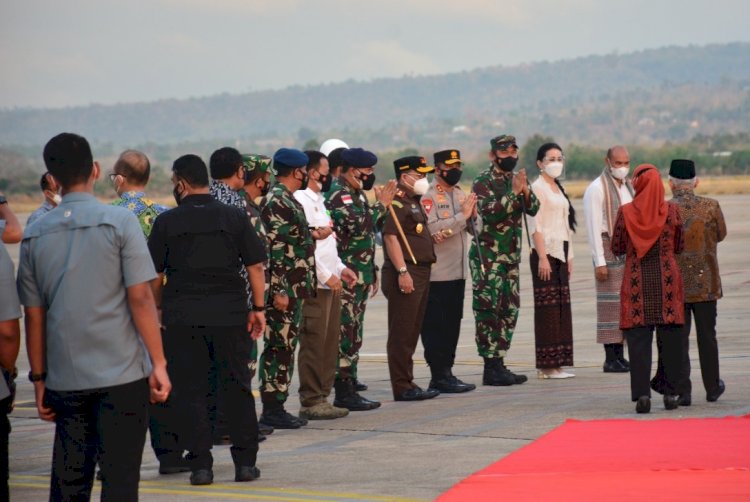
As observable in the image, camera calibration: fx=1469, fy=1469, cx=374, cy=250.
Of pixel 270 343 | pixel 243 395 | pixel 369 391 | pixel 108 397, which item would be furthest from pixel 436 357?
pixel 108 397

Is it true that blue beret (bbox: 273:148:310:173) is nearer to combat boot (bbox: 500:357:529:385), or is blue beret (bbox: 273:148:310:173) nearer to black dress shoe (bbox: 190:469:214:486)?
black dress shoe (bbox: 190:469:214:486)

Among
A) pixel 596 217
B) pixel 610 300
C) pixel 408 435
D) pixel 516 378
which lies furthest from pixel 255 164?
pixel 610 300

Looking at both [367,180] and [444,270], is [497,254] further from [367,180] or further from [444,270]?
[367,180]

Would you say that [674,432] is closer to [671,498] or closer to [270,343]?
[671,498]

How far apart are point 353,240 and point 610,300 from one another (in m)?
2.79

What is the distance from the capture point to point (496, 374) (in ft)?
40.5

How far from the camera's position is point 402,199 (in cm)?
1168

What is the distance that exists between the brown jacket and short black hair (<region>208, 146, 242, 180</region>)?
3.42 meters

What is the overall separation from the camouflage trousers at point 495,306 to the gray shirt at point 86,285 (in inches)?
260

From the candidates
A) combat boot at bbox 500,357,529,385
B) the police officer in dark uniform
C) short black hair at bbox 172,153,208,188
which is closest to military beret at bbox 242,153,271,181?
short black hair at bbox 172,153,208,188

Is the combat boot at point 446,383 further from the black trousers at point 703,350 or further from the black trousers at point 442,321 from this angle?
the black trousers at point 703,350

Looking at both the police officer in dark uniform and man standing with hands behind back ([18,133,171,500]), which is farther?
the police officer in dark uniform

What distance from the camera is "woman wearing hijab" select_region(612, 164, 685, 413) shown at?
33.8ft

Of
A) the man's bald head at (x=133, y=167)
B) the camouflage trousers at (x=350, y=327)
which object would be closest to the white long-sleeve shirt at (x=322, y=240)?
the camouflage trousers at (x=350, y=327)
